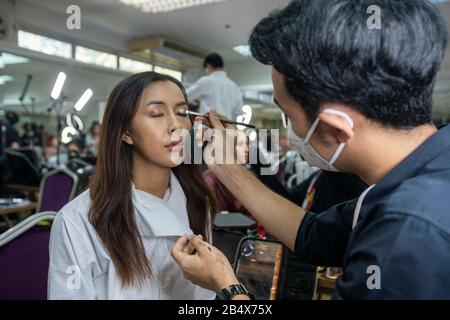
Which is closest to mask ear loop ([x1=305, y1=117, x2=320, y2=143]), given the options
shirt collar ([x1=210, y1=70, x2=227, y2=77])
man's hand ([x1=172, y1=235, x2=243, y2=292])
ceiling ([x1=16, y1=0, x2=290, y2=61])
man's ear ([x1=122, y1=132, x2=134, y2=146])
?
Result: man's hand ([x1=172, y1=235, x2=243, y2=292])

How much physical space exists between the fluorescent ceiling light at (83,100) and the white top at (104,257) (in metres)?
0.27

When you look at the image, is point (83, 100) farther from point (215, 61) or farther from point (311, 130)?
point (215, 61)

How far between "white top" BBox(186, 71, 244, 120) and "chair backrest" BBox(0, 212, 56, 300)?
1.65 m

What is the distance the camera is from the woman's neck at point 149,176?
3.86ft

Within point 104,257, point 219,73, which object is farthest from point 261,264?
point 219,73

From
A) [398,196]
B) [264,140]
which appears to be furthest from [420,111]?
[264,140]

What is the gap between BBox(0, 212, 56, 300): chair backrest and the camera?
106cm

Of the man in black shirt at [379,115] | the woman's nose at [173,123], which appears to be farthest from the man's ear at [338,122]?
the woman's nose at [173,123]

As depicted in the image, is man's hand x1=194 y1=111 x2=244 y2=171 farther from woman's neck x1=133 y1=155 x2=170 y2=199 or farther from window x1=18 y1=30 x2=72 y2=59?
window x1=18 y1=30 x2=72 y2=59

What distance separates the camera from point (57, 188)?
7.77ft

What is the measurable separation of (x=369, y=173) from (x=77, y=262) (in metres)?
0.78

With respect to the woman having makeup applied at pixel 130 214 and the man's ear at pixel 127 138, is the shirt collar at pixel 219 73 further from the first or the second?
the man's ear at pixel 127 138

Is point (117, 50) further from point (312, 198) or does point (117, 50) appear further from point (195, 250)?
point (195, 250)

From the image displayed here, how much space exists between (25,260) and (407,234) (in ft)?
3.57
